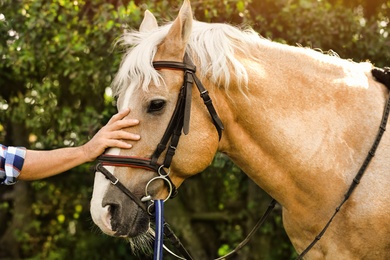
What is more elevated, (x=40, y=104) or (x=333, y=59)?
(x=333, y=59)

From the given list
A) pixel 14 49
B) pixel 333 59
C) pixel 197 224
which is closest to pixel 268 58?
pixel 333 59

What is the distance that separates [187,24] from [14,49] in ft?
11.2

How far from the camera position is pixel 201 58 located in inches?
123

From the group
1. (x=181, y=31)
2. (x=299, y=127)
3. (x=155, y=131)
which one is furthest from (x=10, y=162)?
(x=299, y=127)

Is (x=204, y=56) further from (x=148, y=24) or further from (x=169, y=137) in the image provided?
(x=148, y=24)

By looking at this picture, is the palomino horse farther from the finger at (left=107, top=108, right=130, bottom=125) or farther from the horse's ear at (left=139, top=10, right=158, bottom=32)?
the horse's ear at (left=139, top=10, right=158, bottom=32)

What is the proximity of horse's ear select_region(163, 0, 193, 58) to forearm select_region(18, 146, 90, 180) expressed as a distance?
713 millimetres

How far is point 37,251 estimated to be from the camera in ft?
27.2

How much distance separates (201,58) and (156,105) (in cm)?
34

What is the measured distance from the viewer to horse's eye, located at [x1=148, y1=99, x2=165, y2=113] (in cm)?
304

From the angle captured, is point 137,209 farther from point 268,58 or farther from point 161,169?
point 268,58

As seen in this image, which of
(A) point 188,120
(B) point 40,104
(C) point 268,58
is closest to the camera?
(A) point 188,120

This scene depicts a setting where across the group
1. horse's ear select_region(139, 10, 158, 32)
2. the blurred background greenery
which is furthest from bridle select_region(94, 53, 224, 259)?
the blurred background greenery

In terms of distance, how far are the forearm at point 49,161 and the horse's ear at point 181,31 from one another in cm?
71
